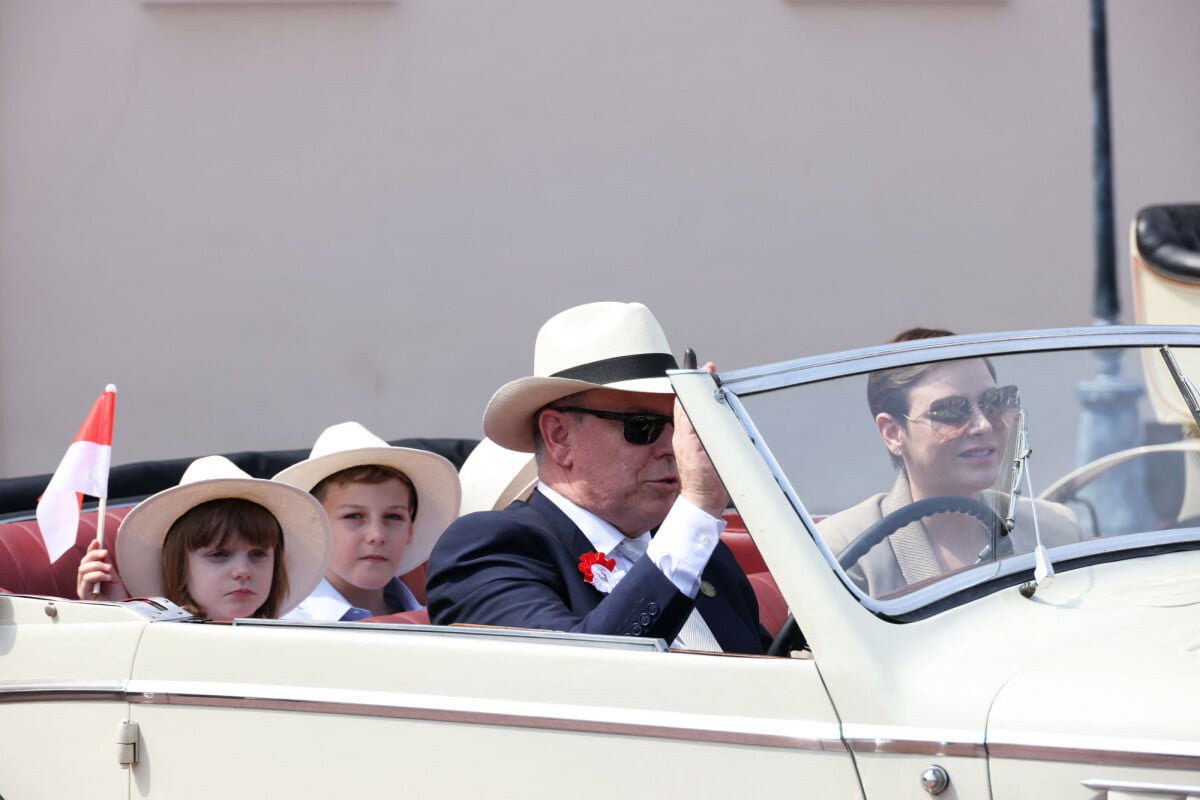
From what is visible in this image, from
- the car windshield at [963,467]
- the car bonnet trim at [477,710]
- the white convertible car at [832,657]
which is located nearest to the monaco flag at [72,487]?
the white convertible car at [832,657]

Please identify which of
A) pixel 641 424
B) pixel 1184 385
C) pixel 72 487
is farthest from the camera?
pixel 72 487

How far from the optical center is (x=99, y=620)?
7.49 ft

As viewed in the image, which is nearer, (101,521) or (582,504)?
(582,504)

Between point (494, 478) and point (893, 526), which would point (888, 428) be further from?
point (494, 478)

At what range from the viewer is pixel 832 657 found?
1732mm

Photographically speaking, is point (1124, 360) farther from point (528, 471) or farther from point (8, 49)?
point (8, 49)

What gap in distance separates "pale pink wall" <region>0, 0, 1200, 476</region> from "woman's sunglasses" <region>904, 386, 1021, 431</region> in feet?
15.6

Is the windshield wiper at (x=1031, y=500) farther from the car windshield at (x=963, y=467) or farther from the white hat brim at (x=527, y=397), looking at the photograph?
the white hat brim at (x=527, y=397)

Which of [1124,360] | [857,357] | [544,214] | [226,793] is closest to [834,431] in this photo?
[857,357]

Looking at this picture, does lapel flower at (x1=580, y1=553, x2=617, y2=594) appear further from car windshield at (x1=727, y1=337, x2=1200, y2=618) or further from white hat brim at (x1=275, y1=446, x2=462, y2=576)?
white hat brim at (x1=275, y1=446, x2=462, y2=576)

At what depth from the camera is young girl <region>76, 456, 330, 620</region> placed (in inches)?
118

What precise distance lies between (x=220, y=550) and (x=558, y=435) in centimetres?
88

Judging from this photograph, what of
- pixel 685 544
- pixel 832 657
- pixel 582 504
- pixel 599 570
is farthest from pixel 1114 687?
pixel 582 504

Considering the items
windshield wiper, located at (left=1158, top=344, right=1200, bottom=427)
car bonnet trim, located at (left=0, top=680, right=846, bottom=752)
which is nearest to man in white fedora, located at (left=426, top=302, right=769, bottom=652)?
car bonnet trim, located at (left=0, top=680, right=846, bottom=752)
